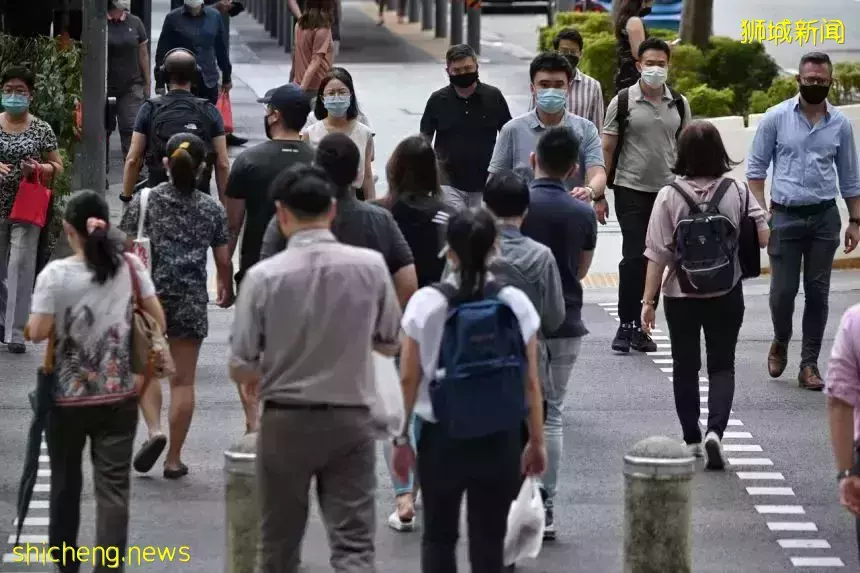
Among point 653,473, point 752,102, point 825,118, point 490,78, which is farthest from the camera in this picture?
point 490,78

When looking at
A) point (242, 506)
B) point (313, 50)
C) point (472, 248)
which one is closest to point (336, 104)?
point (242, 506)

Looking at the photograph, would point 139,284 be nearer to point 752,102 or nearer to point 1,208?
point 1,208

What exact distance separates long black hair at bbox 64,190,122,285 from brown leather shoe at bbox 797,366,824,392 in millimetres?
5420

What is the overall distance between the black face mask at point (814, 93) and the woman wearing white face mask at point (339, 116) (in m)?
2.57

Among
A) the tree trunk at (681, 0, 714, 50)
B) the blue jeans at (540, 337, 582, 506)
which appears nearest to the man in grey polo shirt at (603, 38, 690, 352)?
the blue jeans at (540, 337, 582, 506)

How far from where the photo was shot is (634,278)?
12.1 m

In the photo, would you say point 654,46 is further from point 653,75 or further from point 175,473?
point 175,473

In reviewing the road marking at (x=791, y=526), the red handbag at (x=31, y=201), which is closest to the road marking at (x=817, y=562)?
the road marking at (x=791, y=526)

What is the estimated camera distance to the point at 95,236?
24.0ft

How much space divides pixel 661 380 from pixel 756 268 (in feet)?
7.66

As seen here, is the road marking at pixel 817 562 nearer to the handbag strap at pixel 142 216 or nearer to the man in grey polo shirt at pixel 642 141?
the handbag strap at pixel 142 216

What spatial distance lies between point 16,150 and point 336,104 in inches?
105

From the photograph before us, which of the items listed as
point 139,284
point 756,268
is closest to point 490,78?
point 756,268

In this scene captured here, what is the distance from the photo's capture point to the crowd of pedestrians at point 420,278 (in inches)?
257
